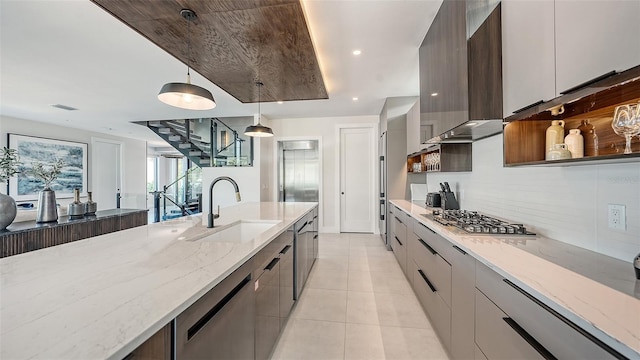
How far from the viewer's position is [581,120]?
128 cm

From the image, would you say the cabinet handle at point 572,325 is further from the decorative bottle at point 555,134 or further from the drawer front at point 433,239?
the decorative bottle at point 555,134

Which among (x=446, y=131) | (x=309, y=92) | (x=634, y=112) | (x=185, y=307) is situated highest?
(x=309, y=92)

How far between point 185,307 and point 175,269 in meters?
0.28

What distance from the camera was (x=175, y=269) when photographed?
3.15 ft

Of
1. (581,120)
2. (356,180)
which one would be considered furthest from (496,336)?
(356,180)

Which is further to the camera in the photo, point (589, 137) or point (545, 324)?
point (589, 137)

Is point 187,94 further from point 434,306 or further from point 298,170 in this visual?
point 298,170

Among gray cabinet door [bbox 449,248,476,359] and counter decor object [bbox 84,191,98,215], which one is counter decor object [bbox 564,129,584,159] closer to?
gray cabinet door [bbox 449,248,476,359]

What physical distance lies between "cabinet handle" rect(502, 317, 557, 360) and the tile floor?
3.25 ft

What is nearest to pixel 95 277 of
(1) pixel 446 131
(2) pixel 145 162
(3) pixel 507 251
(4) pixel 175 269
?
(4) pixel 175 269

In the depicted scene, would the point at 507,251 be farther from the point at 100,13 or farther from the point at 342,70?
the point at 100,13

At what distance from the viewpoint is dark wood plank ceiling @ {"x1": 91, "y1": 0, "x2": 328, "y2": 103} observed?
1.72 meters

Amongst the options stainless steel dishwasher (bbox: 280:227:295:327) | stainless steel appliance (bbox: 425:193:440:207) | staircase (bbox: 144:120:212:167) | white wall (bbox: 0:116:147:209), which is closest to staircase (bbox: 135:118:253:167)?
staircase (bbox: 144:120:212:167)

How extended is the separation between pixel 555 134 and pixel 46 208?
4368 mm
